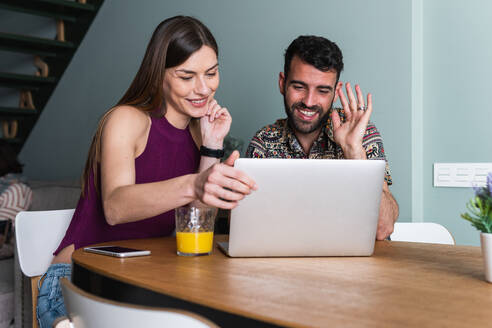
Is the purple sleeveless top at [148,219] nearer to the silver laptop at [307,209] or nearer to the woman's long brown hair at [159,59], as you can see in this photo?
the woman's long brown hair at [159,59]

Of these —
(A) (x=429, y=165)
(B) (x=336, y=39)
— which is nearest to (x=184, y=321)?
(A) (x=429, y=165)

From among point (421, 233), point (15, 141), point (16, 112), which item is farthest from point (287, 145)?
point (15, 141)

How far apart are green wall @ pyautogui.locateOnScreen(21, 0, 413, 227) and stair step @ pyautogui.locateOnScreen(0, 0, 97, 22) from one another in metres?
0.15

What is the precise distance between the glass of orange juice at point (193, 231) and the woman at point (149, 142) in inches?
5.0

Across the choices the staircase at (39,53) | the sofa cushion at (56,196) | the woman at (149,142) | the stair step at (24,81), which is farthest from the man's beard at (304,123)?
the stair step at (24,81)

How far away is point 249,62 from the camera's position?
2.56m

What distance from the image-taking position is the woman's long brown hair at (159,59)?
59.3 inches

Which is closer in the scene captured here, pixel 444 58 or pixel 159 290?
pixel 159 290

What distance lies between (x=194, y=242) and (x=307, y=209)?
261 millimetres

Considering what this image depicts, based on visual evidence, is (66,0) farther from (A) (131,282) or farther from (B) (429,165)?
(A) (131,282)

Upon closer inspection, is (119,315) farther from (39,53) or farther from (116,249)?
(39,53)

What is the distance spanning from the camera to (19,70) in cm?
409

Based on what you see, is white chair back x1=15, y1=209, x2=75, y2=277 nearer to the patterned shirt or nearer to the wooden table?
the wooden table

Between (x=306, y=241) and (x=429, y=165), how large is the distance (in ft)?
3.72
